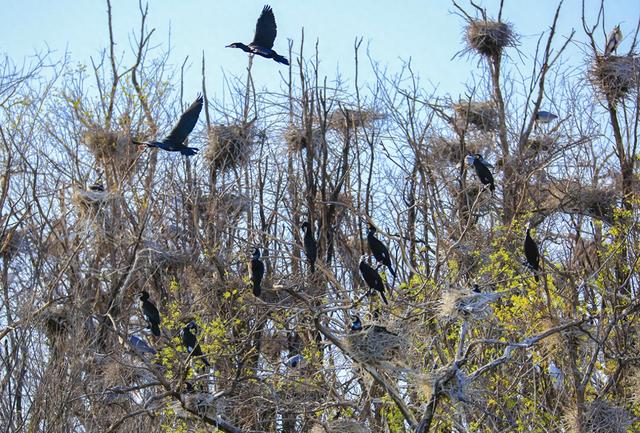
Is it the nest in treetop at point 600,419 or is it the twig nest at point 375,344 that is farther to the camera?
the nest in treetop at point 600,419

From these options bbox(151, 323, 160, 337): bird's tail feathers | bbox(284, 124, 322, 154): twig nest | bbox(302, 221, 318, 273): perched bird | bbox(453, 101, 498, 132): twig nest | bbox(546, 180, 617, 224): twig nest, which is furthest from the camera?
bbox(453, 101, 498, 132): twig nest

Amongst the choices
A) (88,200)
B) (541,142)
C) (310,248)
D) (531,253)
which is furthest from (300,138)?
(531,253)

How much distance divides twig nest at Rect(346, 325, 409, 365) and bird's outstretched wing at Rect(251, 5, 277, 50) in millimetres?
3951

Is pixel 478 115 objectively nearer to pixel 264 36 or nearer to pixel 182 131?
pixel 264 36

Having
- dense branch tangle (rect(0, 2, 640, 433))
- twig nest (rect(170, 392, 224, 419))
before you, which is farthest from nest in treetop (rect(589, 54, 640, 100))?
twig nest (rect(170, 392, 224, 419))

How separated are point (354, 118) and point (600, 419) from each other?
6.94 metres

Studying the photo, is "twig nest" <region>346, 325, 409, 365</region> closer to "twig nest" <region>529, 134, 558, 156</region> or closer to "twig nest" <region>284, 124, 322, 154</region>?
"twig nest" <region>284, 124, 322, 154</region>

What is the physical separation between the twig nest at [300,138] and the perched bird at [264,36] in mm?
4052

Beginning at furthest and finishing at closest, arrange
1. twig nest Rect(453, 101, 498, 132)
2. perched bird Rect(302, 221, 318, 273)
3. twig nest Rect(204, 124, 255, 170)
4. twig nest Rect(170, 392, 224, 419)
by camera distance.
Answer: twig nest Rect(453, 101, 498, 132) < twig nest Rect(204, 124, 255, 170) < perched bird Rect(302, 221, 318, 273) < twig nest Rect(170, 392, 224, 419)

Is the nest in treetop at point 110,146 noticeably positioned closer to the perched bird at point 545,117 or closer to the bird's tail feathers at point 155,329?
the bird's tail feathers at point 155,329

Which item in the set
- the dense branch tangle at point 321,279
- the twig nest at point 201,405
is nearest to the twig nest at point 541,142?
the dense branch tangle at point 321,279

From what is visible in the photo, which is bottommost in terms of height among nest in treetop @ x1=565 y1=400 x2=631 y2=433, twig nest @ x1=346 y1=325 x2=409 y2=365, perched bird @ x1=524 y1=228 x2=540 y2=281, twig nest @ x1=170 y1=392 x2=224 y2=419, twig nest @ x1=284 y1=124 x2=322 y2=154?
twig nest @ x1=170 y1=392 x2=224 y2=419

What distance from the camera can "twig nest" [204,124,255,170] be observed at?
17875 mm

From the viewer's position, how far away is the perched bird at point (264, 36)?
12953mm
